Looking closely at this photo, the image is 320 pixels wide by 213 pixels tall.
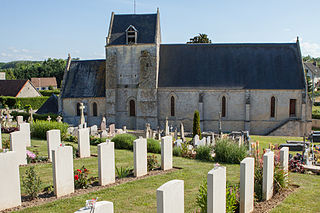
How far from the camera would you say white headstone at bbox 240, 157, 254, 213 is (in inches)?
311

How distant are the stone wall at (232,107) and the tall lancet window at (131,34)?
17.9 feet

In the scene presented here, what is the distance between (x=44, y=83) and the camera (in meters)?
80.1

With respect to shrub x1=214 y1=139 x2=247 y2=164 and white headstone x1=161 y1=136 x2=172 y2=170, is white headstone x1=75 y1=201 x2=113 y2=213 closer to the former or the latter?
white headstone x1=161 y1=136 x2=172 y2=170

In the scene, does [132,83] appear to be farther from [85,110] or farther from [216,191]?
[216,191]

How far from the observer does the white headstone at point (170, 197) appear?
18.7 feet

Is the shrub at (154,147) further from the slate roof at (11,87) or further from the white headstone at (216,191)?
the slate roof at (11,87)

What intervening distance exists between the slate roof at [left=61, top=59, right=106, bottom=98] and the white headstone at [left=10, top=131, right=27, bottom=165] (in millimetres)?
20399

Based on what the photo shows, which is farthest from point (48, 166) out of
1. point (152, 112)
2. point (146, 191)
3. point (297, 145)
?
point (152, 112)

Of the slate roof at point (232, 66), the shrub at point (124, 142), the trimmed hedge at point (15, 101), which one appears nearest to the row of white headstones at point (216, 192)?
the shrub at point (124, 142)

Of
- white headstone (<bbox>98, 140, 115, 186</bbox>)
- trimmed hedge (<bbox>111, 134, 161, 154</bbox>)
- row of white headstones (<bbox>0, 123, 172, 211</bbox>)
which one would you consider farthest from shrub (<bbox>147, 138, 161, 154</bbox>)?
white headstone (<bbox>98, 140, 115, 186</bbox>)

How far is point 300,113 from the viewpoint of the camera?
29.0 metres

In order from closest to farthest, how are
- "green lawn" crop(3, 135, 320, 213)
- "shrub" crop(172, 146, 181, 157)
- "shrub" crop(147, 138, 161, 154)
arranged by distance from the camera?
"green lawn" crop(3, 135, 320, 213), "shrub" crop(172, 146, 181, 157), "shrub" crop(147, 138, 161, 154)

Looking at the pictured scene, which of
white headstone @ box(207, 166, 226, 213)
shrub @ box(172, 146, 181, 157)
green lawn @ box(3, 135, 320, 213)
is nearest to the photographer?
white headstone @ box(207, 166, 226, 213)

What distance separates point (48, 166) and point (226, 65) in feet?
75.2
